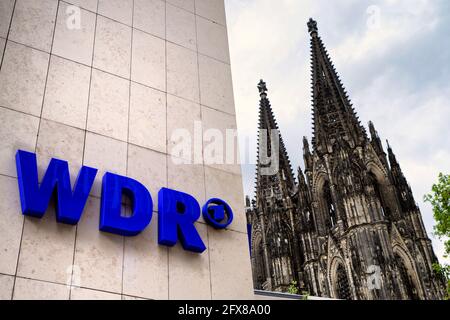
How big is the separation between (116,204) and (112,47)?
3.44m

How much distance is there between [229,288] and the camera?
946 cm

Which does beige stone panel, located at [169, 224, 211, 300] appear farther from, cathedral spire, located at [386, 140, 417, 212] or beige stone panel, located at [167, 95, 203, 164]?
cathedral spire, located at [386, 140, 417, 212]

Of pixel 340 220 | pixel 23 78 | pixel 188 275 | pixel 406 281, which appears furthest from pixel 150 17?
pixel 340 220

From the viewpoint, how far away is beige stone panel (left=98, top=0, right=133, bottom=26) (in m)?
11.2

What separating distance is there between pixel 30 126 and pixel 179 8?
5.18m

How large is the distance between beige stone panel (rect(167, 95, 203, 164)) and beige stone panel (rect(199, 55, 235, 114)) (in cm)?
49

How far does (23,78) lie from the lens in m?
9.19

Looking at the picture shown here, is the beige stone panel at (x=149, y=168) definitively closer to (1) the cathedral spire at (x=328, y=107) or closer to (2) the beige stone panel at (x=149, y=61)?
(2) the beige stone panel at (x=149, y=61)

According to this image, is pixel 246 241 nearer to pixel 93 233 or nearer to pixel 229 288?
pixel 229 288

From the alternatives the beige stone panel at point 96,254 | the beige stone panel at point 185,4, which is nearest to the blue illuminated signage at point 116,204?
the beige stone panel at point 96,254

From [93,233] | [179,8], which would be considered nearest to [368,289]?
[179,8]

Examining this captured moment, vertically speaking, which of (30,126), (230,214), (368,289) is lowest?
(230,214)

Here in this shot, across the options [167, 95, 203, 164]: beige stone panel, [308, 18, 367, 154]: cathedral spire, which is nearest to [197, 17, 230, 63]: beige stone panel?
[167, 95, 203, 164]: beige stone panel

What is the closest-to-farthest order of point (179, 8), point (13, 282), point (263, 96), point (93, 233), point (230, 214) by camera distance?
point (13, 282) → point (93, 233) → point (230, 214) → point (179, 8) → point (263, 96)
